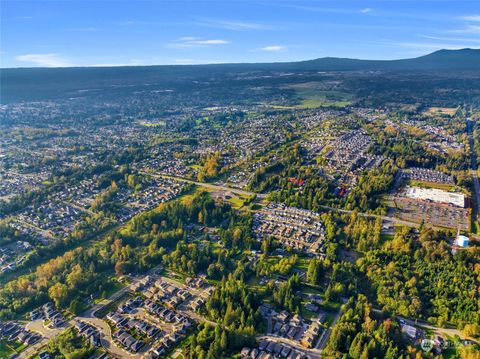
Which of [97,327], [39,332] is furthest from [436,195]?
[39,332]

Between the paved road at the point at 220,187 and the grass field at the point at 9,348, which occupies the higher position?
the paved road at the point at 220,187

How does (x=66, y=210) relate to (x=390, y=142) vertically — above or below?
below

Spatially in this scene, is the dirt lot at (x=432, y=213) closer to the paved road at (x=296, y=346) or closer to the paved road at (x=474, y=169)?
the paved road at (x=474, y=169)

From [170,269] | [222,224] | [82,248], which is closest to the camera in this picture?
[170,269]

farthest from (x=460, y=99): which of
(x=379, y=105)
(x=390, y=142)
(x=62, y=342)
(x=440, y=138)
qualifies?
(x=62, y=342)

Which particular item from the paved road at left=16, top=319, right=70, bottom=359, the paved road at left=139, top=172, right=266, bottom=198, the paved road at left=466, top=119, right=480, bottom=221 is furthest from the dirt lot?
the paved road at left=16, top=319, right=70, bottom=359

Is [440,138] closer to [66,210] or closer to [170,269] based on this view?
[170,269]

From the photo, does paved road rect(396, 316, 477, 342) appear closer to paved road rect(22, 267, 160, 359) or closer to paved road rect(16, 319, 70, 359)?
paved road rect(22, 267, 160, 359)

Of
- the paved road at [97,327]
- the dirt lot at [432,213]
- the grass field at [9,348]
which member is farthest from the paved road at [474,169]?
the grass field at [9,348]
